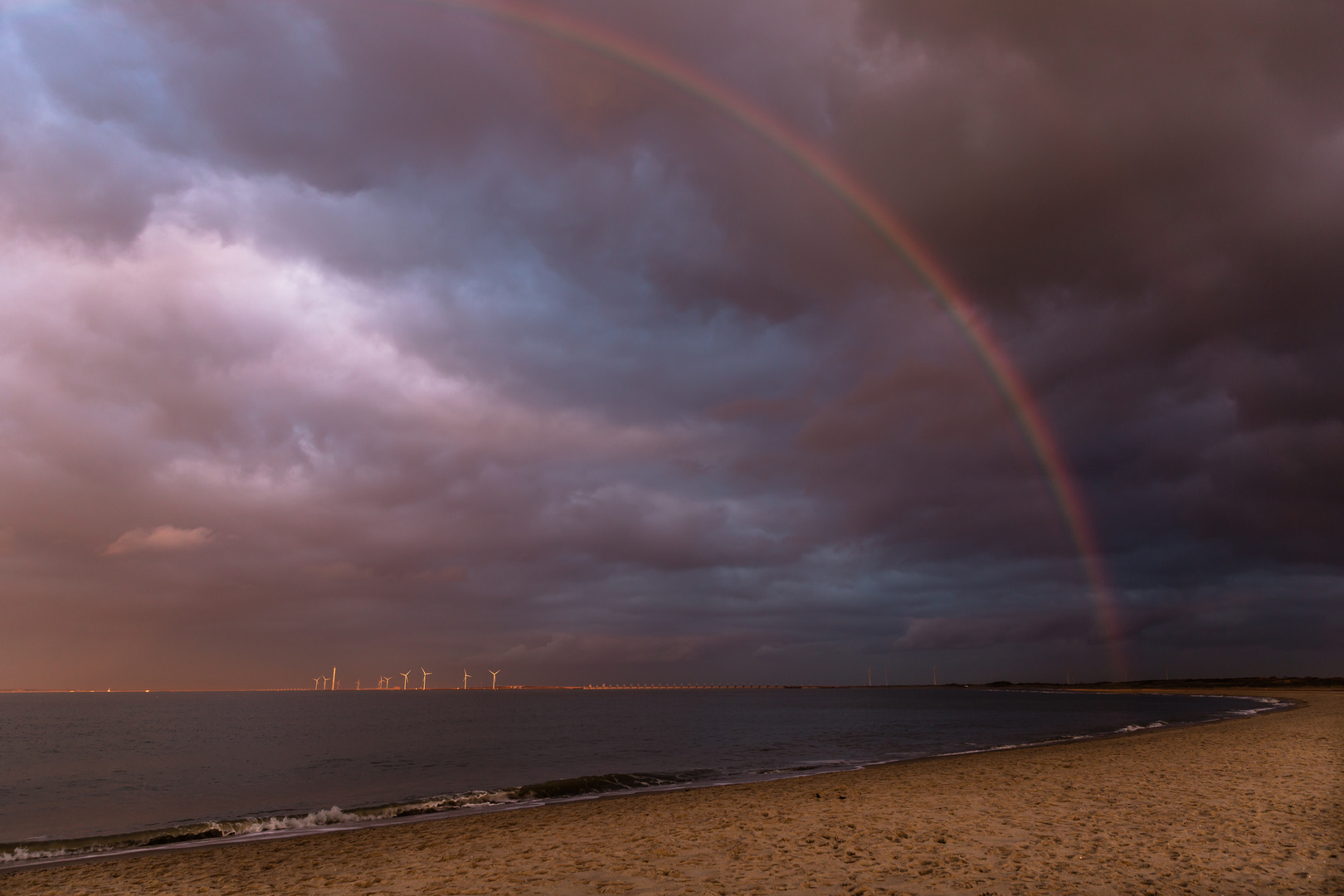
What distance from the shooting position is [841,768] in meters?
39.1

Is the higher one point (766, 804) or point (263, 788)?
point (766, 804)

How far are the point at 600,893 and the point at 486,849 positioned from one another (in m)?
5.97

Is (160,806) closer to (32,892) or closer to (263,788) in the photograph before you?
(263,788)

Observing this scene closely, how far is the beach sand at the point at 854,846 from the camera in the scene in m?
13.4

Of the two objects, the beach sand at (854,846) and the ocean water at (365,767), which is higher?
the beach sand at (854,846)

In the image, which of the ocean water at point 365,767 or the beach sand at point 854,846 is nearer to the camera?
the beach sand at point 854,846

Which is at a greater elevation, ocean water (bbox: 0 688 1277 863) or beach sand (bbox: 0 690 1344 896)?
beach sand (bbox: 0 690 1344 896)

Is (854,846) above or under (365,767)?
above

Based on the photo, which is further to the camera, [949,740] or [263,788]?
[949,740]

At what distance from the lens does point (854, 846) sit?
16203 millimetres

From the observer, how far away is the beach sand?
44.0 feet

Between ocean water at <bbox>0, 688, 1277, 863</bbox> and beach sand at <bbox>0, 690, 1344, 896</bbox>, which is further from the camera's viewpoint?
ocean water at <bbox>0, 688, 1277, 863</bbox>

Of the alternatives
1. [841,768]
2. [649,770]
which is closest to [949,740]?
[841,768]

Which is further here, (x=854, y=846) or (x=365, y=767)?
(x=365, y=767)
